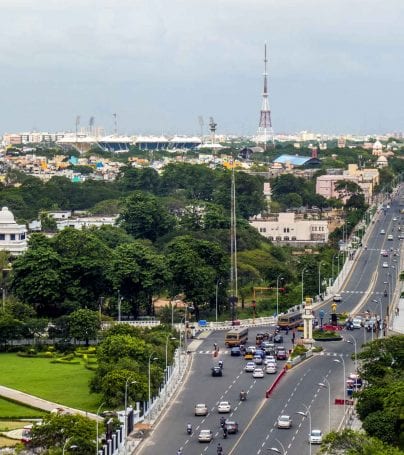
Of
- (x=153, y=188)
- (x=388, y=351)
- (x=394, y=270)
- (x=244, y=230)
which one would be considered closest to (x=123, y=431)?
(x=388, y=351)

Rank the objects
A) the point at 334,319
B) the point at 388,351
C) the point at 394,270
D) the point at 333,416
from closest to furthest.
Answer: the point at 333,416
the point at 388,351
the point at 334,319
the point at 394,270

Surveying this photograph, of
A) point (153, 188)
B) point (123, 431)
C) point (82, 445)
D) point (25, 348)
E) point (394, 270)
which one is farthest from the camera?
point (153, 188)

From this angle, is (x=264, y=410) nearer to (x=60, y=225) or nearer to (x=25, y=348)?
(x=25, y=348)

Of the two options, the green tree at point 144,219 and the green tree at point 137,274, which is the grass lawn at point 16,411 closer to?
the green tree at point 137,274

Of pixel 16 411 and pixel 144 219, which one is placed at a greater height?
pixel 144 219

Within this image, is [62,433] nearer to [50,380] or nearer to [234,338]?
[50,380]

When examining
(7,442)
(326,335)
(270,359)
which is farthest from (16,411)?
(326,335)
